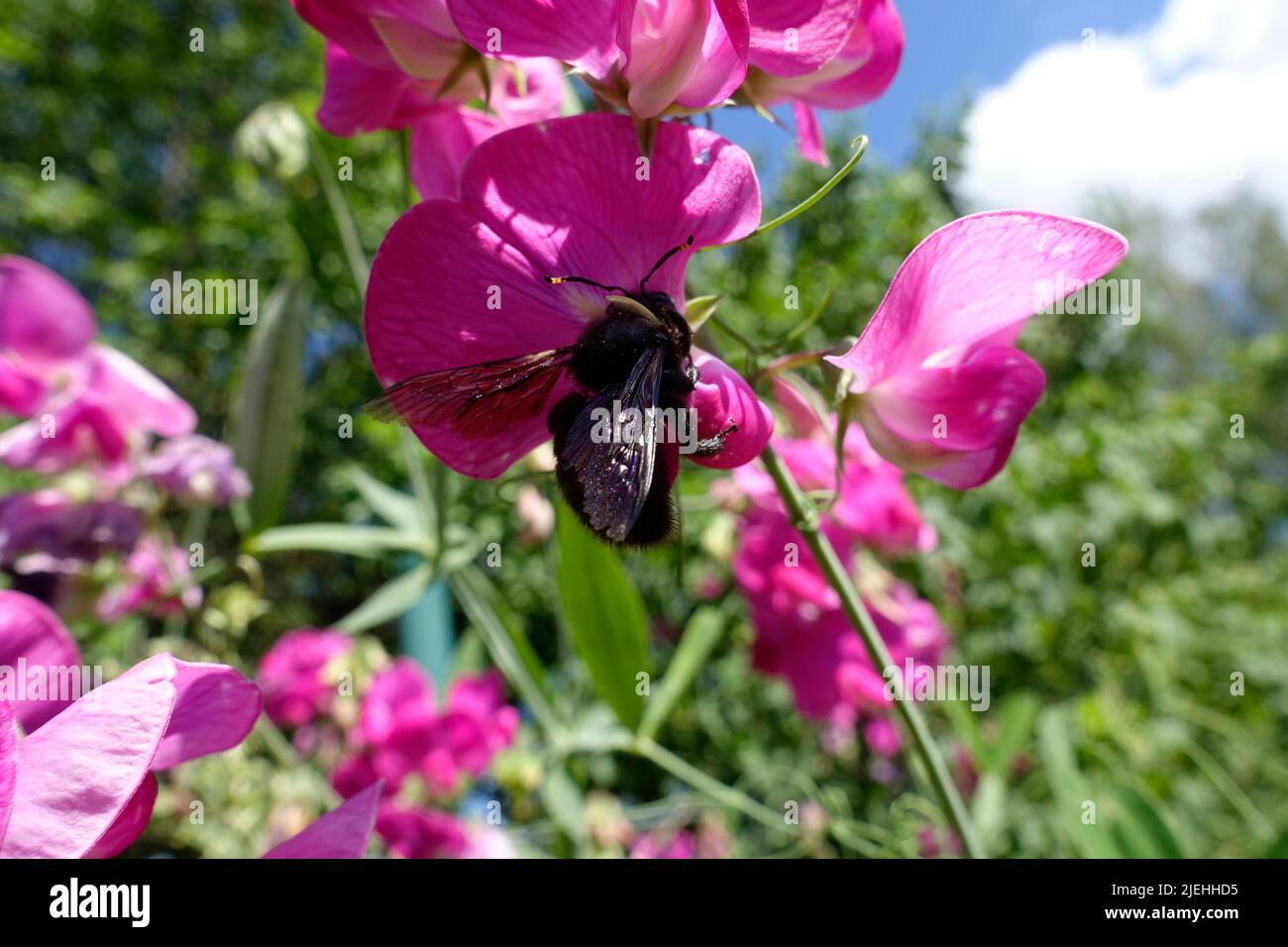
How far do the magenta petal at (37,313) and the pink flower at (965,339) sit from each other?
624 mm

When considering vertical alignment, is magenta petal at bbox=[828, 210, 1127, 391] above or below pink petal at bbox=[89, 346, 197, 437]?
below

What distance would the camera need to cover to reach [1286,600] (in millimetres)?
2100

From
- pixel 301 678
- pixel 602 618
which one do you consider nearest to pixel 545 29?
pixel 602 618

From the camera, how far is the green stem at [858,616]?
0.35 m

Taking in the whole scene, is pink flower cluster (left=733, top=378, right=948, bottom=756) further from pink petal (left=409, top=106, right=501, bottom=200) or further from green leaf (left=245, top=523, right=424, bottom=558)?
pink petal (left=409, top=106, right=501, bottom=200)

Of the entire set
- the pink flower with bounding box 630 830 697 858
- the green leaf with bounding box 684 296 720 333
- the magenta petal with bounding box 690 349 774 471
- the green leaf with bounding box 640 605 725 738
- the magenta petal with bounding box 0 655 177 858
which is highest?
the green leaf with bounding box 684 296 720 333

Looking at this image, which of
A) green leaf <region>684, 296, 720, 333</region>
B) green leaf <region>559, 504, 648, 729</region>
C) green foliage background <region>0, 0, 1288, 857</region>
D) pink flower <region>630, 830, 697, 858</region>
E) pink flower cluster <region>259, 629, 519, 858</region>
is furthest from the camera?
pink flower <region>630, 830, 697, 858</region>

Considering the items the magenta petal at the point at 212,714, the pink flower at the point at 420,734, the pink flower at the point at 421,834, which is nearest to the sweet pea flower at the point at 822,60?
the magenta petal at the point at 212,714

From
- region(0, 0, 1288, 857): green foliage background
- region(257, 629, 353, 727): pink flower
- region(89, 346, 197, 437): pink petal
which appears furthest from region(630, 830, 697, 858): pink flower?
region(89, 346, 197, 437): pink petal

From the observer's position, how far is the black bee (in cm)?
30

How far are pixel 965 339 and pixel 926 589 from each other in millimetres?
1303
